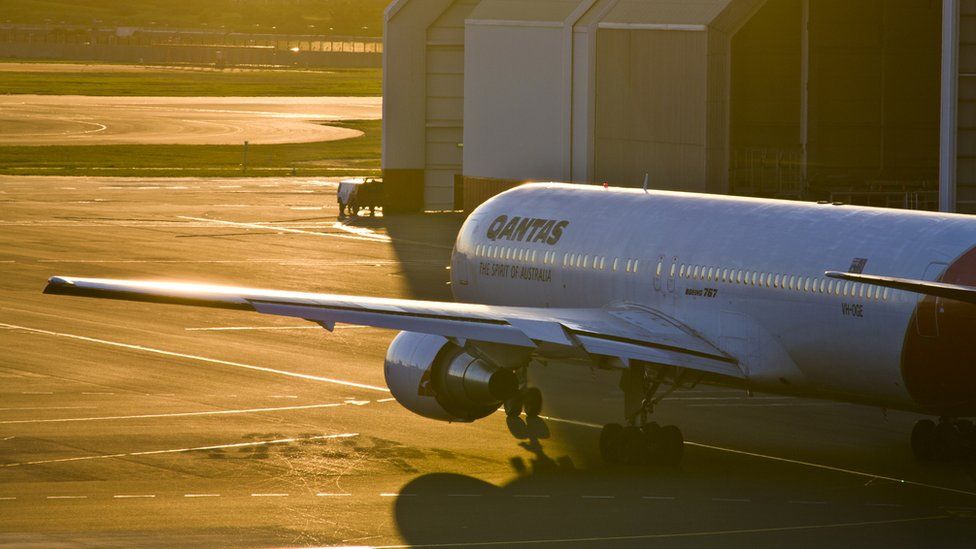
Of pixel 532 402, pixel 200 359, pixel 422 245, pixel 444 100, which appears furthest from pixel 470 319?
pixel 444 100

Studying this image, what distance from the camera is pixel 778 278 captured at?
32.2m

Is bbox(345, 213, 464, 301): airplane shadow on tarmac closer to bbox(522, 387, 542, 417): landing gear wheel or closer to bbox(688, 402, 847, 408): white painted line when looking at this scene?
bbox(688, 402, 847, 408): white painted line

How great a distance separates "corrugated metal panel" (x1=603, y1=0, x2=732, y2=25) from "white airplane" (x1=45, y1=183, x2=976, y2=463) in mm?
23954

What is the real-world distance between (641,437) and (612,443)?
61cm

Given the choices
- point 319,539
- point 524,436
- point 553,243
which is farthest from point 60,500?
point 553,243

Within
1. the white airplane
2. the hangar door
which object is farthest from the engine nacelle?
the hangar door

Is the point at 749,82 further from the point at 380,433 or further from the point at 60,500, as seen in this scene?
the point at 60,500

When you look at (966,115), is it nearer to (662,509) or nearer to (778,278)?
(778,278)

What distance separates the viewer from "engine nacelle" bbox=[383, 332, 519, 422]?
3175 cm

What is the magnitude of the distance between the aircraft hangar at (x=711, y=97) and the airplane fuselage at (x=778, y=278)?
23137mm

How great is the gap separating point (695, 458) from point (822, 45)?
4386 centimetres

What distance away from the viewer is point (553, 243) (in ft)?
125

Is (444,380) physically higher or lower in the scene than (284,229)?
lower

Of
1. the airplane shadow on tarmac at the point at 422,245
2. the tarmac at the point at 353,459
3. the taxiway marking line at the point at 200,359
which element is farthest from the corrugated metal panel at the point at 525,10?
the taxiway marking line at the point at 200,359
